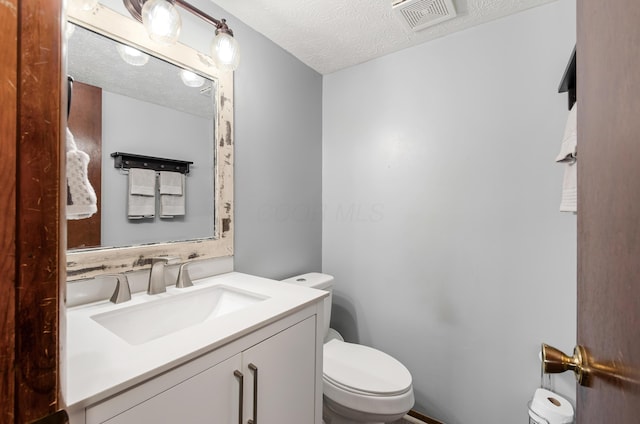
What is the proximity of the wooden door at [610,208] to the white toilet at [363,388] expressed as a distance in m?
0.79

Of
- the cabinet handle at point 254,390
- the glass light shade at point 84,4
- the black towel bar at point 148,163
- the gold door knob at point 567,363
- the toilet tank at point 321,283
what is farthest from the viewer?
the toilet tank at point 321,283

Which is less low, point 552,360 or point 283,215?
point 283,215

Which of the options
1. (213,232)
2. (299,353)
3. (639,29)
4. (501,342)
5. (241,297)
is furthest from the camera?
(501,342)

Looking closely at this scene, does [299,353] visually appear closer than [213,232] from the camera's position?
Yes

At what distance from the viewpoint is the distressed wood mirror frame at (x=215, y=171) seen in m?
0.95

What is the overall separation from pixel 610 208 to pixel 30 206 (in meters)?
0.75

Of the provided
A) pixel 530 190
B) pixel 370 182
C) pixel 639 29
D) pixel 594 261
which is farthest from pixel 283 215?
pixel 639 29

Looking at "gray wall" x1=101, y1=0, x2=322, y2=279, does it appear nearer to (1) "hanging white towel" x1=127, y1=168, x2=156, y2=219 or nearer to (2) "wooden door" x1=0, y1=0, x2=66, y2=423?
(1) "hanging white towel" x1=127, y1=168, x2=156, y2=219

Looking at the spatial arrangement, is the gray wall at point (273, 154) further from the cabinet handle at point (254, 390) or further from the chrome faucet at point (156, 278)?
the cabinet handle at point (254, 390)

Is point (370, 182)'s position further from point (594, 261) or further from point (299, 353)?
point (594, 261)

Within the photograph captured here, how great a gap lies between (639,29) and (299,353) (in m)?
1.07

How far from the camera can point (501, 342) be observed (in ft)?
4.71

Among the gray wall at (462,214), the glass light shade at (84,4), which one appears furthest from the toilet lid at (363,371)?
the glass light shade at (84,4)

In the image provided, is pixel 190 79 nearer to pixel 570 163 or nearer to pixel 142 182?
pixel 142 182
